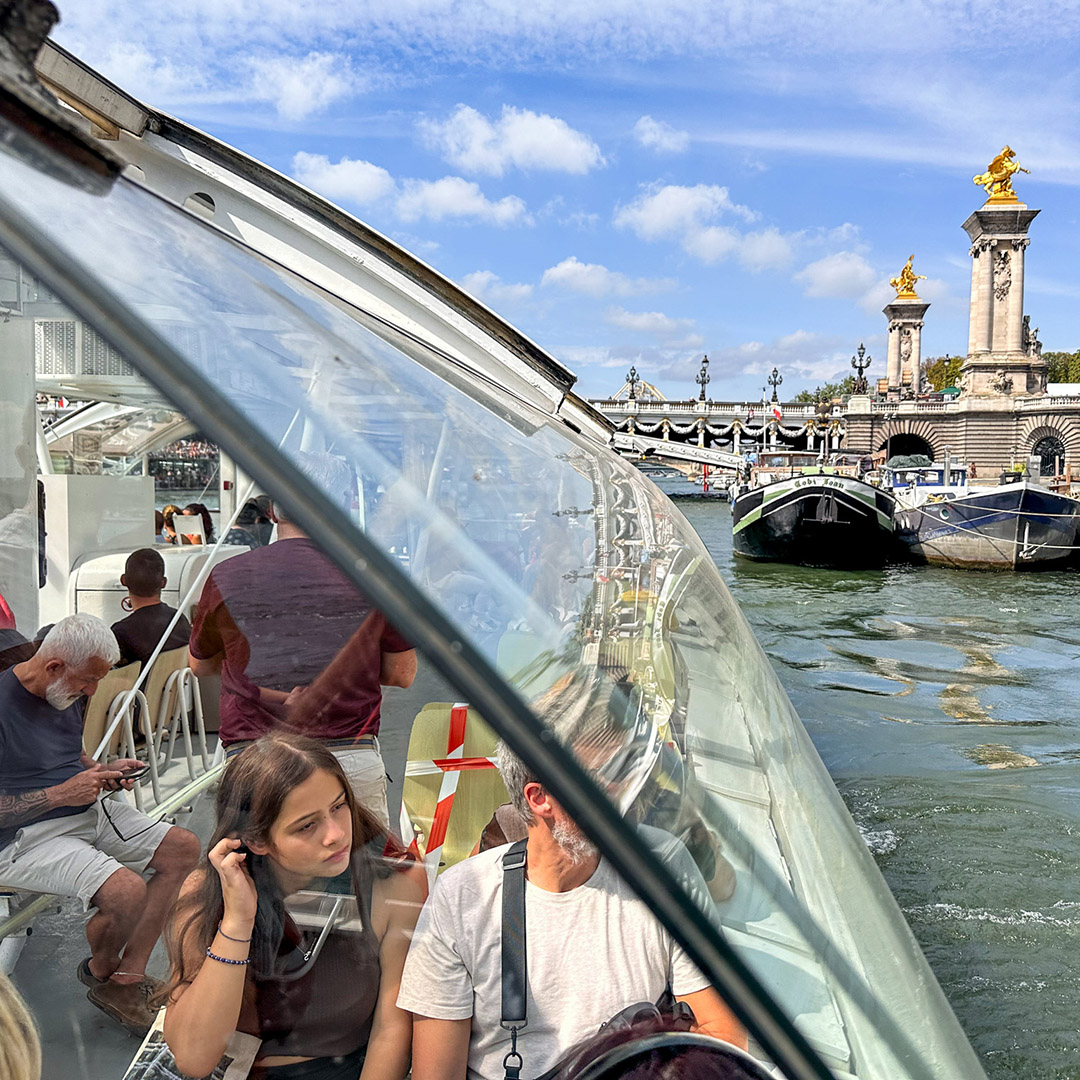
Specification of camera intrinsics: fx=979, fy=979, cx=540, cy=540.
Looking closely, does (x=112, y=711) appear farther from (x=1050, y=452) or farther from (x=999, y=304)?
(x=1050, y=452)

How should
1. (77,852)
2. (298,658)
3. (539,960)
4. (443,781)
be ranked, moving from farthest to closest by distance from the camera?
1. (77,852)
2. (443,781)
3. (298,658)
4. (539,960)

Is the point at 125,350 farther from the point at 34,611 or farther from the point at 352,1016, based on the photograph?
the point at 34,611

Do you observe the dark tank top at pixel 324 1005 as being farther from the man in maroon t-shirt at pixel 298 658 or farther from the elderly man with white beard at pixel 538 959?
the man in maroon t-shirt at pixel 298 658

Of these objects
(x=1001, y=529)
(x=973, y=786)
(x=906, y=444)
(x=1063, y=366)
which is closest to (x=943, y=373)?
(x=1063, y=366)

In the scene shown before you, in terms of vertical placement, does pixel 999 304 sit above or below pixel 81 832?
above

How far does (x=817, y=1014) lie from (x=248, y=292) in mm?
915

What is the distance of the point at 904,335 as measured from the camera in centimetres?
8181

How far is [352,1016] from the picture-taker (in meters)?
1.31

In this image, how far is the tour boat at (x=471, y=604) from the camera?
0.80 meters

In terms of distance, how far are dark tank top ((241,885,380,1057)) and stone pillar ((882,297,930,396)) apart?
85.7 m

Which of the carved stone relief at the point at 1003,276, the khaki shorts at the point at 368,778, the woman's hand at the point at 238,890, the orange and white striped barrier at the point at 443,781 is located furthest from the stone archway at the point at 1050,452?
the woman's hand at the point at 238,890

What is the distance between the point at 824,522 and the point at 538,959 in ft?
78.4

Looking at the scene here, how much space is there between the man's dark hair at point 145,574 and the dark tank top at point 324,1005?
140cm

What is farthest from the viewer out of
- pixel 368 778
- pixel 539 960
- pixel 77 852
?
pixel 77 852
